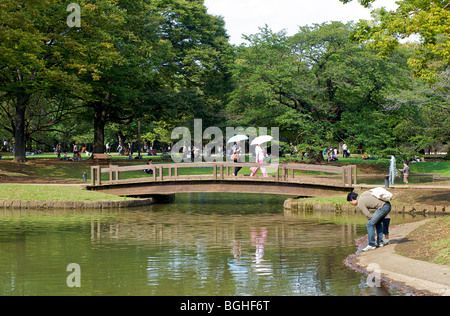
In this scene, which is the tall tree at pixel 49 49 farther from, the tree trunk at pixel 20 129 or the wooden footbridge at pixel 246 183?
the wooden footbridge at pixel 246 183

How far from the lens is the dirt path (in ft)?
36.8

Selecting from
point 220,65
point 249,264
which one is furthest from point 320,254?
point 220,65

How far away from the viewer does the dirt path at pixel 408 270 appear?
11.2 m

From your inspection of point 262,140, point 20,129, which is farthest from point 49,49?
point 262,140

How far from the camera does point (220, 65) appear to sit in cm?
6488

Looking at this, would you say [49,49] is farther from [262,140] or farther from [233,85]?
[233,85]

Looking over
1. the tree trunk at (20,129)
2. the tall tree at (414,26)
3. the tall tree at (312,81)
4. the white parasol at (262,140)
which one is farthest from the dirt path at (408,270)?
the tree trunk at (20,129)

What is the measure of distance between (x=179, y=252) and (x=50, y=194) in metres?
15.4

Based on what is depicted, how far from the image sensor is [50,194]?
29.7 m

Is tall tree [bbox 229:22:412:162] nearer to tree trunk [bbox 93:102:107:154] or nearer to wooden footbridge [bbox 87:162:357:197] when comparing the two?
tree trunk [bbox 93:102:107:154]

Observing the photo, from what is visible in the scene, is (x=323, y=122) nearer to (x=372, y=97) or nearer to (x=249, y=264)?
(x=372, y=97)

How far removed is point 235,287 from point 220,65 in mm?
54640

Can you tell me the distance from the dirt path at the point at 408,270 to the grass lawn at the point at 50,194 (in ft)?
58.4

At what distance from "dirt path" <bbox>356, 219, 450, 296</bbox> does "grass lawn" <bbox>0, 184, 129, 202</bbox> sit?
17.8 m
